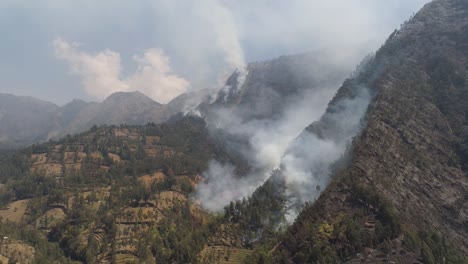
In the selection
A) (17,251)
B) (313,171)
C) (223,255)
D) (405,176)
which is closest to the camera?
(405,176)

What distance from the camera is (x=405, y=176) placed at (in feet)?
466

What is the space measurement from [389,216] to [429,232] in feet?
43.0

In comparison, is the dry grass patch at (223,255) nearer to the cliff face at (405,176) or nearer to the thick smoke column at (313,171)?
the thick smoke column at (313,171)

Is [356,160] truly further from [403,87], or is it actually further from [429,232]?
[403,87]

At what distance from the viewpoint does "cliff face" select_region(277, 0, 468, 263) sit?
119m

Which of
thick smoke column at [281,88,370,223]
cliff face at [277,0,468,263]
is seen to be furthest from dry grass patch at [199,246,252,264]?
cliff face at [277,0,468,263]

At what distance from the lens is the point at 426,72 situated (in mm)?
198750

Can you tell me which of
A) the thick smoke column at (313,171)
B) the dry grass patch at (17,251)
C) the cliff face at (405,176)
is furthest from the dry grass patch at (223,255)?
the dry grass patch at (17,251)

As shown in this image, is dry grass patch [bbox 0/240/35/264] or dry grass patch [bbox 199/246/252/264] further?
dry grass patch [bbox 0/240/35/264]

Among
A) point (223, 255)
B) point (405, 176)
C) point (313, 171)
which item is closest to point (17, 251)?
point (223, 255)

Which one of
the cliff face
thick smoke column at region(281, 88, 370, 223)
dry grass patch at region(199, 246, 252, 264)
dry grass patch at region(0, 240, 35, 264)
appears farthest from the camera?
thick smoke column at region(281, 88, 370, 223)

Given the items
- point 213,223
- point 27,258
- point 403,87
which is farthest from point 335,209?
point 27,258

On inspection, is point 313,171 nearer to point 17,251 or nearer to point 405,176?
point 405,176

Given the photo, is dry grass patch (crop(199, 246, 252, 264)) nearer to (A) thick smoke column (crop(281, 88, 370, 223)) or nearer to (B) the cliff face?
(A) thick smoke column (crop(281, 88, 370, 223))
